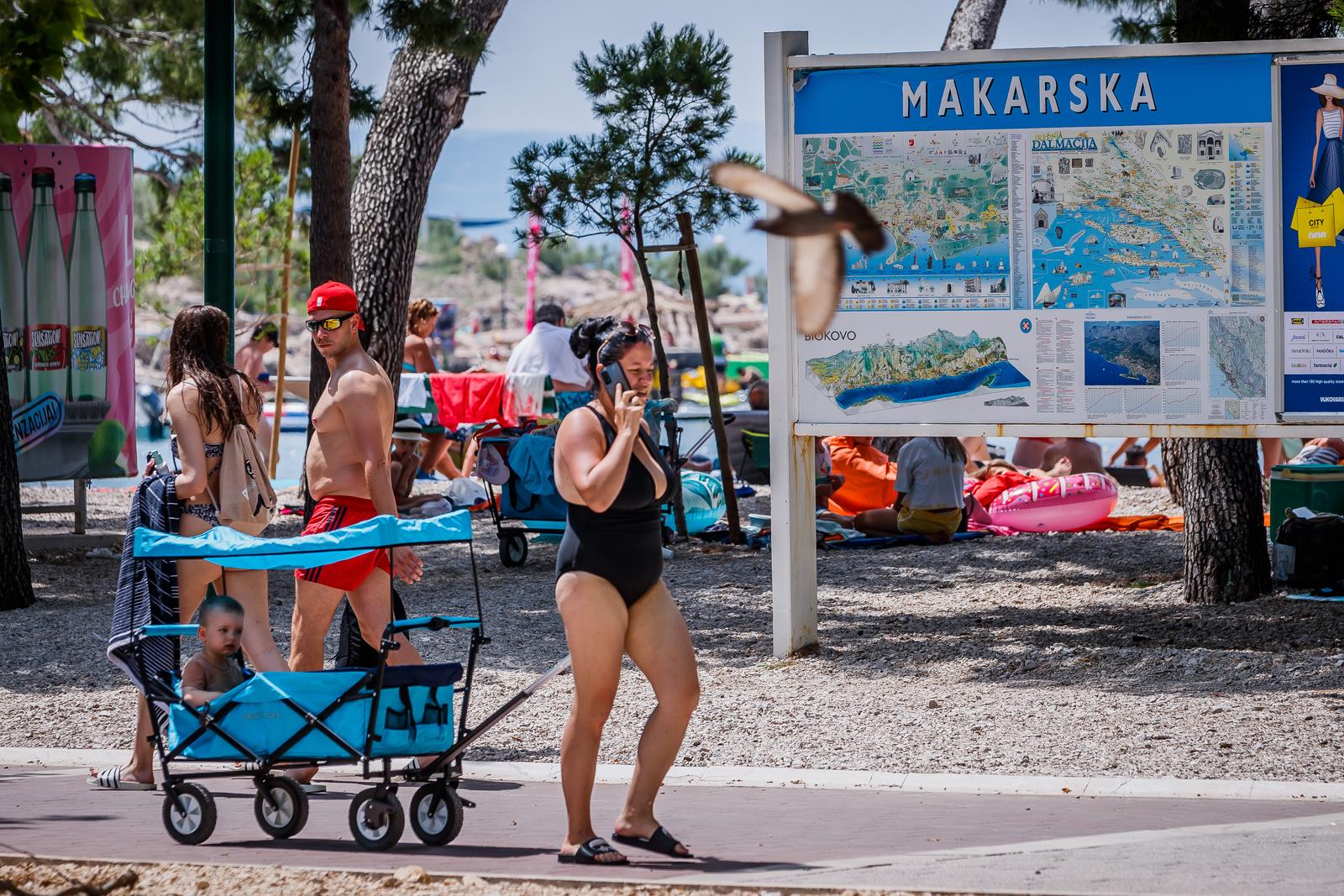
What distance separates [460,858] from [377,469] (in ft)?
5.21

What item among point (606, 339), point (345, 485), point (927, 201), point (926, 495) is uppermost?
point (927, 201)

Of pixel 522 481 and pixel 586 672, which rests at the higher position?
pixel 522 481

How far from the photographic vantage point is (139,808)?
550 cm

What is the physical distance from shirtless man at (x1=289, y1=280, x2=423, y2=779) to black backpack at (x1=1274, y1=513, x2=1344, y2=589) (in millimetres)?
5540

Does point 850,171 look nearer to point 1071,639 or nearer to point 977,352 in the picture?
point 977,352

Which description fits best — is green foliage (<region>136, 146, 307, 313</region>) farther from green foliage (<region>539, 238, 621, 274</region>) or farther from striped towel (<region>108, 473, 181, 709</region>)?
green foliage (<region>539, 238, 621, 274</region>)

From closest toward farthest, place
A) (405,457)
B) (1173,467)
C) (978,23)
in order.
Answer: (405,457) < (1173,467) < (978,23)

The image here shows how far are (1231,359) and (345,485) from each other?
4.26m

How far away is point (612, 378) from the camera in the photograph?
4691 millimetres

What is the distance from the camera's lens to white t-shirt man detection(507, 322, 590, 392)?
14.1 metres

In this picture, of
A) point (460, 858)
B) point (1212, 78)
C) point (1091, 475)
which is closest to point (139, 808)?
point (460, 858)

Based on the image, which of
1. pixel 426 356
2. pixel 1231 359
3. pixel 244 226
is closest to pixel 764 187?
pixel 1231 359

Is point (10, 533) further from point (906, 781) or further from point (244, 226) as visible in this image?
point (244, 226)

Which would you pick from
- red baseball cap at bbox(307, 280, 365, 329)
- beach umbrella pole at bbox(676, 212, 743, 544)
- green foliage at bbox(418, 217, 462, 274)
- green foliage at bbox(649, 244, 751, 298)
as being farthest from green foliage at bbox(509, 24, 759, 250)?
green foliage at bbox(418, 217, 462, 274)
